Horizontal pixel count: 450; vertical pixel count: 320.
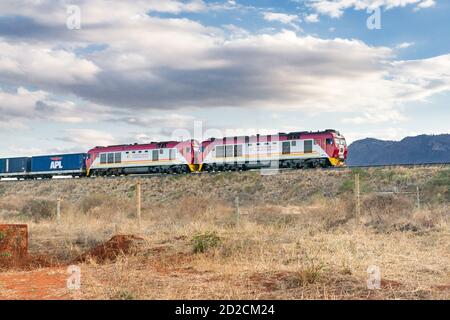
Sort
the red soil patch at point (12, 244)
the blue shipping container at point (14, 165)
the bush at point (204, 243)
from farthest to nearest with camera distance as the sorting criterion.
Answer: the blue shipping container at point (14, 165)
the bush at point (204, 243)
the red soil patch at point (12, 244)

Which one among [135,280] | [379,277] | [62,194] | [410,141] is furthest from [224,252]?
[410,141]

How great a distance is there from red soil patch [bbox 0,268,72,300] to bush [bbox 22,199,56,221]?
18.3 m

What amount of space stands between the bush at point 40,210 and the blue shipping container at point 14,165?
3055 centimetres

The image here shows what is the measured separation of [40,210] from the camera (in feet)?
99.8

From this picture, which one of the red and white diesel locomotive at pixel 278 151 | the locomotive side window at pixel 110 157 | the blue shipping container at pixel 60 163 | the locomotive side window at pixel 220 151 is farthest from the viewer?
the blue shipping container at pixel 60 163

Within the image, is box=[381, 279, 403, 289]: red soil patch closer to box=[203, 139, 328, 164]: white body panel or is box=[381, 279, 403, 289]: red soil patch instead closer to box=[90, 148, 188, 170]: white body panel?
box=[203, 139, 328, 164]: white body panel

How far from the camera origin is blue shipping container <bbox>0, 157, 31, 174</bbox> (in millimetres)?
60469

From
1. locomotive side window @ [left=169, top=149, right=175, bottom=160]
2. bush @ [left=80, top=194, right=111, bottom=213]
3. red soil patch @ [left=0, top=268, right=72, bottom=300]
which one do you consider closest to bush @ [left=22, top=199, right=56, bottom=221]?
bush @ [left=80, top=194, right=111, bottom=213]

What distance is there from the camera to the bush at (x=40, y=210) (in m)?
29.6

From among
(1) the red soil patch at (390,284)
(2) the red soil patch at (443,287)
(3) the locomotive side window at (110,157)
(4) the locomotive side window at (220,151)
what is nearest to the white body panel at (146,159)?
(3) the locomotive side window at (110,157)

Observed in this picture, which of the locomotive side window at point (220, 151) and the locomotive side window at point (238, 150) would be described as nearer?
the locomotive side window at point (238, 150)

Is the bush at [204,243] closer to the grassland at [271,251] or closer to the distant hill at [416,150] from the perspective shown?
the grassland at [271,251]
